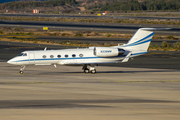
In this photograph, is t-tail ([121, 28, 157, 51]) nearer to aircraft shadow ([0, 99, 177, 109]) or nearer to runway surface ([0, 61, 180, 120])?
runway surface ([0, 61, 180, 120])

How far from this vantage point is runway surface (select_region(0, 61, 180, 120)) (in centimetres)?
1900

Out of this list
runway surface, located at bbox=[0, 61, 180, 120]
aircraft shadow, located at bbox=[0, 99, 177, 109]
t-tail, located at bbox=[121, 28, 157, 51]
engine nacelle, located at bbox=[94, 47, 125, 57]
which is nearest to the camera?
runway surface, located at bbox=[0, 61, 180, 120]

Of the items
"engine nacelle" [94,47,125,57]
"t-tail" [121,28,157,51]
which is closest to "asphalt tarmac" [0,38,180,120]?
"engine nacelle" [94,47,125,57]

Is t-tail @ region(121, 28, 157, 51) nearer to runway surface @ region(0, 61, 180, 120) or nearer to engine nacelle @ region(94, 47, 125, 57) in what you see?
engine nacelle @ region(94, 47, 125, 57)

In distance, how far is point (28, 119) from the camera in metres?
17.7

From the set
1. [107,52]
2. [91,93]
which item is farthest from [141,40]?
[91,93]

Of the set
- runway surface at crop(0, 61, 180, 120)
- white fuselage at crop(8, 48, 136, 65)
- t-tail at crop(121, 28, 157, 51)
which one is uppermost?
t-tail at crop(121, 28, 157, 51)

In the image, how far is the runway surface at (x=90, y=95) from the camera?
748 inches

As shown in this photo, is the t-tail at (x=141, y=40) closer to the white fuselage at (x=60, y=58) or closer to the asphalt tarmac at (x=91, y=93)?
the white fuselage at (x=60, y=58)

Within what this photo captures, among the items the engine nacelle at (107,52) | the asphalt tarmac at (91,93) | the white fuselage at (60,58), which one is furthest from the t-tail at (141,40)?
the asphalt tarmac at (91,93)

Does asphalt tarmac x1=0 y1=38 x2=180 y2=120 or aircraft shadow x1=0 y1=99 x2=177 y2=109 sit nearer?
asphalt tarmac x1=0 y1=38 x2=180 y2=120

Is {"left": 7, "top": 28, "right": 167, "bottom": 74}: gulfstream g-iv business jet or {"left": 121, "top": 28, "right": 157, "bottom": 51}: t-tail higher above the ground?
{"left": 121, "top": 28, "right": 157, "bottom": 51}: t-tail

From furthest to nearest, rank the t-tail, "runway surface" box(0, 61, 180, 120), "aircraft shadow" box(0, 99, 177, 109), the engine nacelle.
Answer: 1. the t-tail
2. the engine nacelle
3. "aircraft shadow" box(0, 99, 177, 109)
4. "runway surface" box(0, 61, 180, 120)

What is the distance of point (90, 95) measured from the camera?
24969 mm
